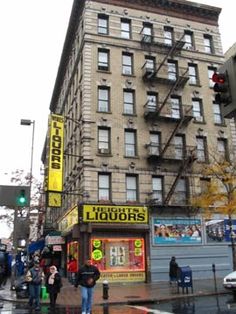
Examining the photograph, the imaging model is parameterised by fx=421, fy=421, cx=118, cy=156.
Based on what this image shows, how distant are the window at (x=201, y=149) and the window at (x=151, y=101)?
13.9 feet

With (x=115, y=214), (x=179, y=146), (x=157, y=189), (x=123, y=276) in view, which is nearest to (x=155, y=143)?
(x=179, y=146)

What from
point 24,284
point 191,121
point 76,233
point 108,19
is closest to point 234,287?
point 24,284

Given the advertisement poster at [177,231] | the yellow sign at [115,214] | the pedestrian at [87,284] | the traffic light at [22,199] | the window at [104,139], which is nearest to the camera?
the pedestrian at [87,284]

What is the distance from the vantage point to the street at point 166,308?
1484 centimetres

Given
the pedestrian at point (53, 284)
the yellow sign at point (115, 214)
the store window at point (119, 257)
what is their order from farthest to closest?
the store window at point (119, 257) → the yellow sign at point (115, 214) → the pedestrian at point (53, 284)

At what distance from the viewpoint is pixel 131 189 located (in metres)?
30.1

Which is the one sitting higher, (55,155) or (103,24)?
(103,24)

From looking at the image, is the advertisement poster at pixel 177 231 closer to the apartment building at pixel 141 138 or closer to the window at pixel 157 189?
the apartment building at pixel 141 138

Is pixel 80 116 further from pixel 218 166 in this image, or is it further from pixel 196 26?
pixel 196 26

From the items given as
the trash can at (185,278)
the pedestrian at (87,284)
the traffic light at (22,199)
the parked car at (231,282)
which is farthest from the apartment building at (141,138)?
the pedestrian at (87,284)

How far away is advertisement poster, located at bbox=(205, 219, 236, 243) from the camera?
30734 millimetres

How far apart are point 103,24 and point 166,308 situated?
80.8ft

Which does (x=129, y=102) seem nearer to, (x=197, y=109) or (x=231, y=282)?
(x=197, y=109)

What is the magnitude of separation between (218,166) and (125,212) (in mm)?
6928
